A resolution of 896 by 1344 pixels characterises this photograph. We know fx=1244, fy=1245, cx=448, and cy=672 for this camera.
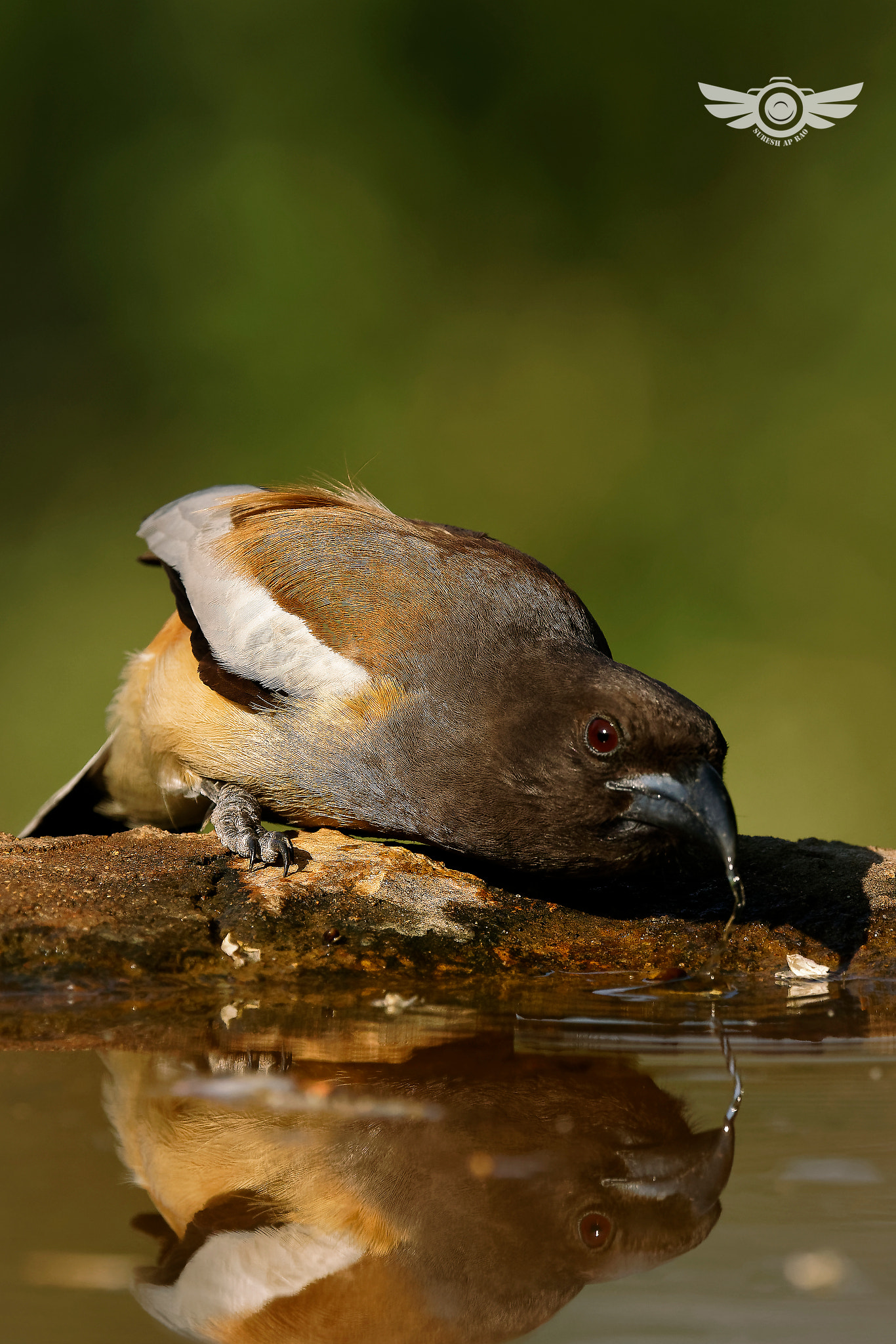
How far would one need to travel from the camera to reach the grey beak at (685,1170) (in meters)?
1.91

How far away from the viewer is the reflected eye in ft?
5.78

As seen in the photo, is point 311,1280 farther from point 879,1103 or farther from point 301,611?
point 301,611

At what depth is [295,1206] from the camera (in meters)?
1.85

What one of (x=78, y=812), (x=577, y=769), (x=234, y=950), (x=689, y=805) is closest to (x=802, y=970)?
(x=689, y=805)

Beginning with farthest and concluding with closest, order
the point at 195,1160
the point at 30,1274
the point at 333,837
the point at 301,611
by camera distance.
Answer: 1. the point at 301,611
2. the point at 333,837
3. the point at 195,1160
4. the point at 30,1274

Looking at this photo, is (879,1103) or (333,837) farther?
(333,837)

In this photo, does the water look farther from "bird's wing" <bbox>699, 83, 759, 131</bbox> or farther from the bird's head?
"bird's wing" <bbox>699, 83, 759, 131</bbox>

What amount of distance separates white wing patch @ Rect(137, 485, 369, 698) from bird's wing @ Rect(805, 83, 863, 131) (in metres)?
6.89

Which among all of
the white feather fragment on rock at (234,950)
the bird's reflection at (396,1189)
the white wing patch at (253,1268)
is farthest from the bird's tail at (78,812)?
the white wing patch at (253,1268)

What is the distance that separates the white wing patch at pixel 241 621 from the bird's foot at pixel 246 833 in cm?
37

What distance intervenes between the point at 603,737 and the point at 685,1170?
1537mm

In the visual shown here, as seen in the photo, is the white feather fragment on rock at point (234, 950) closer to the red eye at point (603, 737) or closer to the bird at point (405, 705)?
the bird at point (405, 705)

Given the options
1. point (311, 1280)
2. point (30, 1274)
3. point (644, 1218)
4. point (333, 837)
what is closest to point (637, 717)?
point (333, 837)

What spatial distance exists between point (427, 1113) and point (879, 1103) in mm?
812
